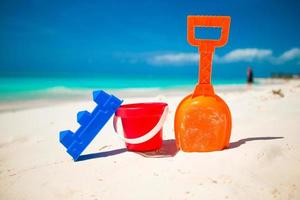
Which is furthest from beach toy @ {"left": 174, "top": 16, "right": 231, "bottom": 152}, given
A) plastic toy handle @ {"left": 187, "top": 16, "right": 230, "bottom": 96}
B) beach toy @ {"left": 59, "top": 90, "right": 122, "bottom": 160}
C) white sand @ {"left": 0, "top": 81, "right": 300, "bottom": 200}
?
beach toy @ {"left": 59, "top": 90, "right": 122, "bottom": 160}

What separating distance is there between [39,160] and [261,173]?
80.2 inches

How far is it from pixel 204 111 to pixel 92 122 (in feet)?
3.33

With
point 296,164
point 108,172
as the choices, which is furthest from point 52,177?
point 296,164

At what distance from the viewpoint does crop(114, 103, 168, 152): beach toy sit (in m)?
2.55

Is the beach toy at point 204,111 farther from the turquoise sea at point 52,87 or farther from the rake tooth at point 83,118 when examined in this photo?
the turquoise sea at point 52,87

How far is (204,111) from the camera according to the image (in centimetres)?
238

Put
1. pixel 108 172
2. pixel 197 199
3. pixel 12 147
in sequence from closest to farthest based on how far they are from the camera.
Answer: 1. pixel 197 199
2. pixel 108 172
3. pixel 12 147

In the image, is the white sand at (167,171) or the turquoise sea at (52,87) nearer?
the white sand at (167,171)

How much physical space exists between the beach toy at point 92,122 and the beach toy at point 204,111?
66 cm

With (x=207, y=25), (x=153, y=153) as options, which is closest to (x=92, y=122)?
(x=153, y=153)

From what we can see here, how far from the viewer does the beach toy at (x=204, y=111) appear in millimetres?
2383

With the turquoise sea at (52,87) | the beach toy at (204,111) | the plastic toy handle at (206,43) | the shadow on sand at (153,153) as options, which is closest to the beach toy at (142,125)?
the shadow on sand at (153,153)

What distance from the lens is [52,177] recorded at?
214 cm

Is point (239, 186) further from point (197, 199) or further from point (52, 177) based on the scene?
point (52, 177)
